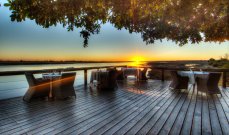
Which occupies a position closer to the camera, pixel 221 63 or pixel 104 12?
pixel 104 12

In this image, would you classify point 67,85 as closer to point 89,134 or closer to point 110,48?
point 89,134

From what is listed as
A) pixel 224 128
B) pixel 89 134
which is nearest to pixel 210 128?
pixel 224 128

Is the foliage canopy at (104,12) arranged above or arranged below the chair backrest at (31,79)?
above

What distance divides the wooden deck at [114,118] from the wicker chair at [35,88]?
24 centimetres

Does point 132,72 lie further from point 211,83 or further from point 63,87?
point 63,87

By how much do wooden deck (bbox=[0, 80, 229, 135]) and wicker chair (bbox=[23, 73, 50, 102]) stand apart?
0.77 ft

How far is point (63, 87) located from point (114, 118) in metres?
2.26

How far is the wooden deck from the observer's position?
2678 mm

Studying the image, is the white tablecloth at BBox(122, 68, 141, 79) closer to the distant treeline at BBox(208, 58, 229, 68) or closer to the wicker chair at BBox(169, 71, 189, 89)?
the wicker chair at BBox(169, 71, 189, 89)

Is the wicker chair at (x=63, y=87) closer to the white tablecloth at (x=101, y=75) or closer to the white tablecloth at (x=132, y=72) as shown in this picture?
the white tablecloth at (x=101, y=75)

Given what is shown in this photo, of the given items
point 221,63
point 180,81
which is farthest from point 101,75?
point 221,63

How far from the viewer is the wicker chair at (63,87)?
483 centimetres

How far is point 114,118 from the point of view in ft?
10.6

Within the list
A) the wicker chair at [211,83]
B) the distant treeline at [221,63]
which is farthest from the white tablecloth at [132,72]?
the distant treeline at [221,63]
